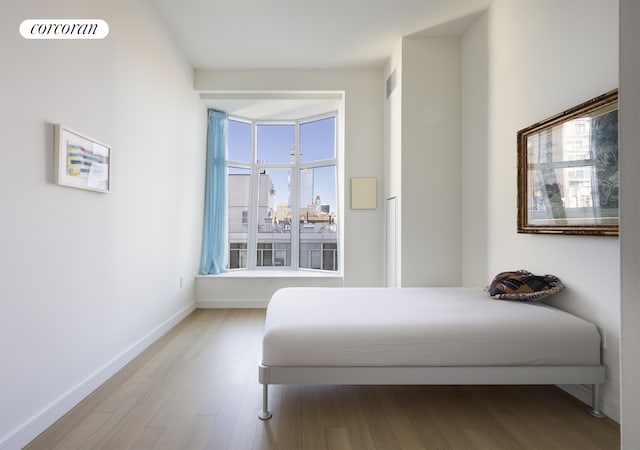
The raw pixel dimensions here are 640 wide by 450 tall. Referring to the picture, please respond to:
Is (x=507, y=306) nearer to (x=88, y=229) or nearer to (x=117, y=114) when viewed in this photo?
(x=88, y=229)

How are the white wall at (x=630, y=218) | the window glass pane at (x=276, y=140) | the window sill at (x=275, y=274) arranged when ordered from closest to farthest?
the white wall at (x=630, y=218)
the window sill at (x=275, y=274)
the window glass pane at (x=276, y=140)

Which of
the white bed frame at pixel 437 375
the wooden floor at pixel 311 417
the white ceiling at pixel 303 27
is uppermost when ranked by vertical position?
the white ceiling at pixel 303 27

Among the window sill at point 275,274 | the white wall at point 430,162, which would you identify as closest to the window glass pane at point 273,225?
the window sill at point 275,274

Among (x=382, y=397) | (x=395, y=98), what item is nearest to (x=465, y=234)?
(x=395, y=98)

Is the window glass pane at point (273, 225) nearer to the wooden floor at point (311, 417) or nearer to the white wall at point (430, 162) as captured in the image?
the white wall at point (430, 162)

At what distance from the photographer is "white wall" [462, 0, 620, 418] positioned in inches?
77.2

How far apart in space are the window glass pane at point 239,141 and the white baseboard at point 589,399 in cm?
445

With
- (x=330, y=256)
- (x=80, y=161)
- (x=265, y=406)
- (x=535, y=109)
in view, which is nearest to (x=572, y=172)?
(x=535, y=109)

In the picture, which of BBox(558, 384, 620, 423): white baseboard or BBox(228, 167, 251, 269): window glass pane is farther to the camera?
BBox(228, 167, 251, 269): window glass pane

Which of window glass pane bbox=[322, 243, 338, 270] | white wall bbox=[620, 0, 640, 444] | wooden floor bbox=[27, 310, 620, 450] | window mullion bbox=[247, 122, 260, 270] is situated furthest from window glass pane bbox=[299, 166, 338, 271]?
white wall bbox=[620, 0, 640, 444]

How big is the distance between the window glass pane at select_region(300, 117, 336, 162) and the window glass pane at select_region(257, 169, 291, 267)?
565 mm

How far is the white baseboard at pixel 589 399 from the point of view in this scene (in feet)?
6.24

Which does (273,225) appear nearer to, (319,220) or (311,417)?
(319,220)

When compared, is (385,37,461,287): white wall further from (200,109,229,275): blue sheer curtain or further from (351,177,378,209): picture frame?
(200,109,229,275): blue sheer curtain
